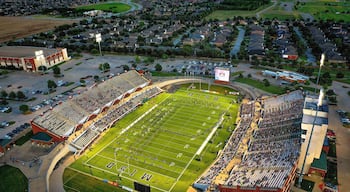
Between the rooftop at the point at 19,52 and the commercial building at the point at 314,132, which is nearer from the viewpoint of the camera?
the commercial building at the point at 314,132

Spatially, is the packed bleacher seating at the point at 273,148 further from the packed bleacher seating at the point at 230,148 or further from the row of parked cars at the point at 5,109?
the row of parked cars at the point at 5,109

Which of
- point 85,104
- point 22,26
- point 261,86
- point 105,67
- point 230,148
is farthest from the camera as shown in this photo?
point 22,26

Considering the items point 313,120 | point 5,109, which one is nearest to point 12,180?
point 5,109

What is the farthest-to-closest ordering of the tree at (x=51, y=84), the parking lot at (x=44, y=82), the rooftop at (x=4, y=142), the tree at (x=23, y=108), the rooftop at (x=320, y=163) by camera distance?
the tree at (x=51, y=84), the parking lot at (x=44, y=82), the tree at (x=23, y=108), the rooftop at (x=4, y=142), the rooftop at (x=320, y=163)

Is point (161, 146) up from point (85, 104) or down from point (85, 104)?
down

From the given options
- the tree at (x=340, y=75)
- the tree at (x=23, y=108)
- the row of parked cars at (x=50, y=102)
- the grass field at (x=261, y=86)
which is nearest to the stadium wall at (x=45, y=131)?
the tree at (x=23, y=108)

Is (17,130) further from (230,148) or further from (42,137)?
(230,148)
